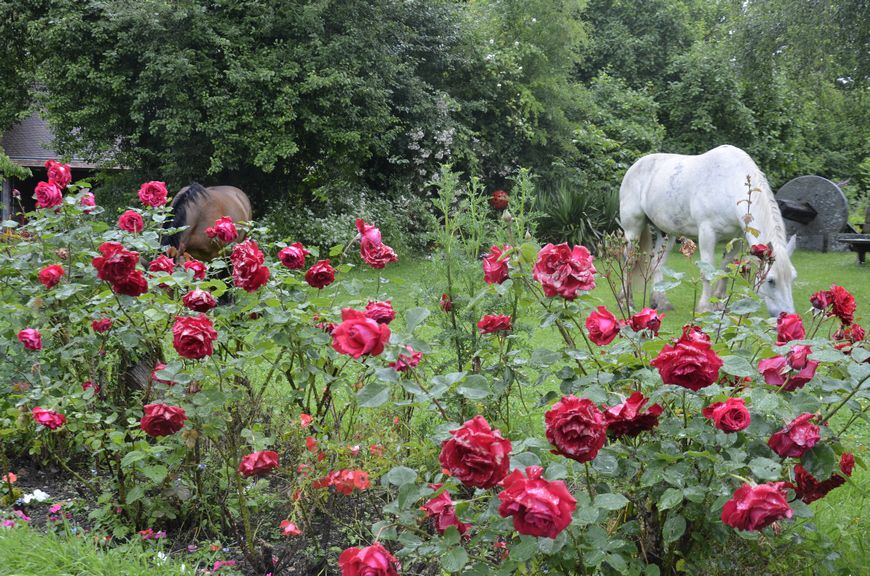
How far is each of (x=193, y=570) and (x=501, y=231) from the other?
1882 millimetres

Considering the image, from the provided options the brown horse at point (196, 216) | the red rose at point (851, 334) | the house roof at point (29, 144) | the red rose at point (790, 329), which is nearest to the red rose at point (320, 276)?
the red rose at point (790, 329)

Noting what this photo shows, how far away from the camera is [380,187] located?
16.3 meters

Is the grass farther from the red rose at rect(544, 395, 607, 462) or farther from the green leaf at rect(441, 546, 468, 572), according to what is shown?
the red rose at rect(544, 395, 607, 462)

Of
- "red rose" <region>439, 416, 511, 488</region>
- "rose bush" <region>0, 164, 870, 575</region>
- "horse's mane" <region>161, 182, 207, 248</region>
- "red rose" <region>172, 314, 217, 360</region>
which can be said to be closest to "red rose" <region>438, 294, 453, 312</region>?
"rose bush" <region>0, 164, 870, 575</region>

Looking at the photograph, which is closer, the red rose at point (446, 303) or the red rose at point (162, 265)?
the red rose at point (162, 265)

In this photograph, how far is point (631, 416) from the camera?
1711 mm

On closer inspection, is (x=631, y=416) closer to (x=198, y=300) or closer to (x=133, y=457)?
(x=198, y=300)

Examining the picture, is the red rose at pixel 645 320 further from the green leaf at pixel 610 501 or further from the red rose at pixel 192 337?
the red rose at pixel 192 337

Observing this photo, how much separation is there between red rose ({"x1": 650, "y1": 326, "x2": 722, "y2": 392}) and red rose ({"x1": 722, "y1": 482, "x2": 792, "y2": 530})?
0.23 m

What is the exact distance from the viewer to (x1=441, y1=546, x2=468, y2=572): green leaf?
5.16 ft

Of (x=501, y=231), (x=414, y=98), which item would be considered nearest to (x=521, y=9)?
(x=414, y=98)

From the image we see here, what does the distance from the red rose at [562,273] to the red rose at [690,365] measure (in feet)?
1.20

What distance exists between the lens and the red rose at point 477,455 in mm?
1430

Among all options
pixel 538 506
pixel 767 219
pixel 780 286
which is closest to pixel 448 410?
pixel 538 506
